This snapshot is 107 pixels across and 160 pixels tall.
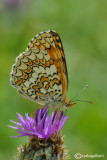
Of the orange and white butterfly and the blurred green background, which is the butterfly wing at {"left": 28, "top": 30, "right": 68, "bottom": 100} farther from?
the blurred green background

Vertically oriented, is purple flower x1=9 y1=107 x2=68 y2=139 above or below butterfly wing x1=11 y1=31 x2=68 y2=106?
below

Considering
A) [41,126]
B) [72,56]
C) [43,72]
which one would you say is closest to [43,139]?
[41,126]

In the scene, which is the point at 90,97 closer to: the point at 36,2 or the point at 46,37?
the point at 46,37

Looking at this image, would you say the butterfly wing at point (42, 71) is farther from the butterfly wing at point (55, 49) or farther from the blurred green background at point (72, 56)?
the blurred green background at point (72, 56)

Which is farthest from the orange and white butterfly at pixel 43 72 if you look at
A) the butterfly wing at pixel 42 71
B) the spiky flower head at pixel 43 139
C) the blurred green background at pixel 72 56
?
the blurred green background at pixel 72 56

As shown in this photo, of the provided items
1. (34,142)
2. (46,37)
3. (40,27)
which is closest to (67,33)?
(40,27)

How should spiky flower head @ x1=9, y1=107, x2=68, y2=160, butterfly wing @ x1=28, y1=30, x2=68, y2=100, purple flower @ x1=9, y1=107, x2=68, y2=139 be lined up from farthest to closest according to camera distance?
butterfly wing @ x1=28, y1=30, x2=68, y2=100, purple flower @ x1=9, y1=107, x2=68, y2=139, spiky flower head @ x1=9, y1=107, x2=68, y2=160

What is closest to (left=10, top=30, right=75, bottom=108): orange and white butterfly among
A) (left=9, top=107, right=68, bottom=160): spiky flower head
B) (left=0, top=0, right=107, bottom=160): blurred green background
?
(left=9, top=107, right=68, bottom=160): spiky flower head

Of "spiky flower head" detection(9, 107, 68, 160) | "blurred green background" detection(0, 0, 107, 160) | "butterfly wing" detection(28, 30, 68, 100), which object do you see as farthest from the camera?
"blurred green background" detection(0, 0, 107, 160)
